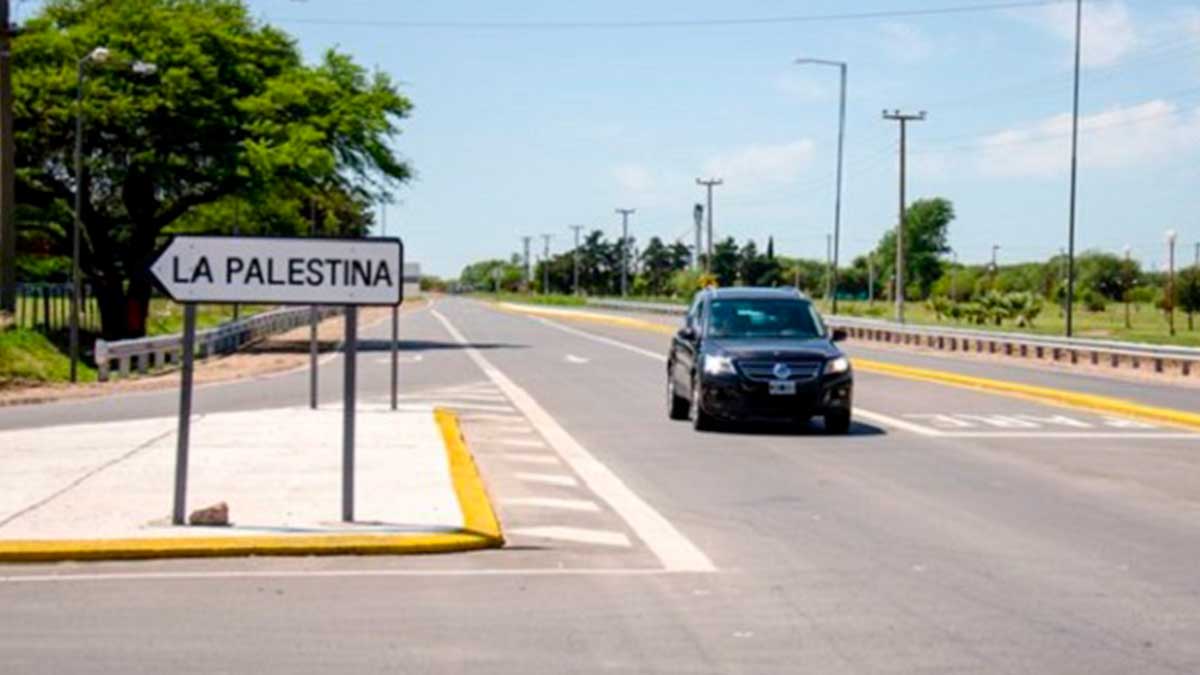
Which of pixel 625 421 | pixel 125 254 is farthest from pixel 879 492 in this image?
pixel 125 254

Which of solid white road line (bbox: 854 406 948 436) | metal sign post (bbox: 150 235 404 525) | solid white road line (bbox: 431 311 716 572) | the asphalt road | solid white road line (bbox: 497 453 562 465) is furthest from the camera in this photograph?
solid white road line (bbox: 854 406 948 436)

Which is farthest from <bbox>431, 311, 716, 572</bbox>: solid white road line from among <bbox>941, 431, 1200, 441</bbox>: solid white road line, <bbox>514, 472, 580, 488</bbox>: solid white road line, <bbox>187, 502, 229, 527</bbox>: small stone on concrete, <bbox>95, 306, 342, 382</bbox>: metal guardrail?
<bbox>95, 306, 342, 382</bbox>: metal guardrail

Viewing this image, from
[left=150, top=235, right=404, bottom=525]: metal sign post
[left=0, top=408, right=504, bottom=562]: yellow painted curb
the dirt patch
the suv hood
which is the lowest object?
the dirt patch

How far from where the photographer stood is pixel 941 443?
19234 millimetres

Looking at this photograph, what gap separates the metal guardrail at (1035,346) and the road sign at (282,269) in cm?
2794

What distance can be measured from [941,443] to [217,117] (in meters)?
33.0

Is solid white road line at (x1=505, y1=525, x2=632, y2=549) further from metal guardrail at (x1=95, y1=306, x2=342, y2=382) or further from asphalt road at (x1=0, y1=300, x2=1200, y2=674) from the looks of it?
metal guardrail at (x1=95, y1=306, x2=342, y2=382)

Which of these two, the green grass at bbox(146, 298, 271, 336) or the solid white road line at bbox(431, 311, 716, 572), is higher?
the solid white road line at bbox(431, 311, 716, 572)

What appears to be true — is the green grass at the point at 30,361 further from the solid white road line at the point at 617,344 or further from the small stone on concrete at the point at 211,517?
the small stone on concrete at the point at 211,517

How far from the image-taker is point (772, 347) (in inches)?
806

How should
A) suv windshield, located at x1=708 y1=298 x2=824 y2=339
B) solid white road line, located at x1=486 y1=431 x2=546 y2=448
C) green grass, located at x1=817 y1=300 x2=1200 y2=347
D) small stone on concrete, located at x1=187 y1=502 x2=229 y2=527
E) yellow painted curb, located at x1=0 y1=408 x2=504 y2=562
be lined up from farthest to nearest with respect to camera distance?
green grass, located at x1=817 y1=300 x2=1200 y2=347 < suv windshield, located at x1=708 y1=298 x2=824 y2=339 < solid white road line, located at x1=486 y1=431 x2=546 y2=448 < small stone on concrete, located at x1=187 y1=502 x2=229 y2=527 < yellow painted curb, located at x1=0 y1=408 x2=504 y2=562

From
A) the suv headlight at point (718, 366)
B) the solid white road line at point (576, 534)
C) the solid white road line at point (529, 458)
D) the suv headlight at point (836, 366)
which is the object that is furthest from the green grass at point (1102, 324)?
the solid white road line at point (576, 534)

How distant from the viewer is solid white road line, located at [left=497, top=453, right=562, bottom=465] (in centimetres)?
1675

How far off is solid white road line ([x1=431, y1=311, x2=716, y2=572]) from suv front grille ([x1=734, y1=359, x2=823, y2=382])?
2202 mm
